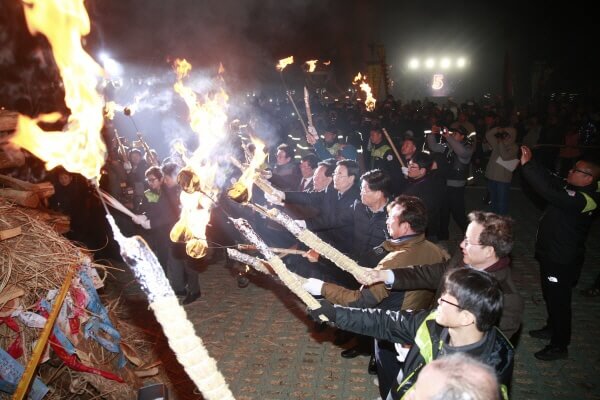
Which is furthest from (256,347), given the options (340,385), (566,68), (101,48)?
(566,68)

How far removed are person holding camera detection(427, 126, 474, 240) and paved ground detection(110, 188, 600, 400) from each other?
173 cm

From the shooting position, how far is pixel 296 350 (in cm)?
575

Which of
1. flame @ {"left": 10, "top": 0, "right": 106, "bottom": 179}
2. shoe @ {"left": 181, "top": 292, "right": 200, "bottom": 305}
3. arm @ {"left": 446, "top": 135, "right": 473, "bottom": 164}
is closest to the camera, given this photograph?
flame @ {"left": 10, "top": 0, "right": 106, "bottom": 179}

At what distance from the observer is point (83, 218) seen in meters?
8.73

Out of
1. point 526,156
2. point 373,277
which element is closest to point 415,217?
point 373,277

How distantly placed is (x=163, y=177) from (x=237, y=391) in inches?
154

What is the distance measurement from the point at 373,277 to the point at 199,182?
281 centimetres

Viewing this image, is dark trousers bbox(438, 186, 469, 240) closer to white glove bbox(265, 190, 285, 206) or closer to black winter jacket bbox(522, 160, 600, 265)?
black winter jacket bbox(522, 160, 600, 265)

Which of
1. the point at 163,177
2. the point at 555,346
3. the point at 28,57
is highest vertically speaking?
the point at 28,57

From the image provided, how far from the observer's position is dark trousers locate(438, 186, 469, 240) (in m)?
9.20

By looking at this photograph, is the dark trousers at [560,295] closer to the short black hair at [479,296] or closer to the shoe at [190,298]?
the short black hair at [479,296]

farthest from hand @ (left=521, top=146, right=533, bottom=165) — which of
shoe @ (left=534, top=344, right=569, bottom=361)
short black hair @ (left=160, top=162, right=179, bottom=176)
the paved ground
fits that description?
short black hair @ (left=160, top=162, right=179, bottom=176)

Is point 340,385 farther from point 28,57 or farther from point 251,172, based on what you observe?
point 28,57

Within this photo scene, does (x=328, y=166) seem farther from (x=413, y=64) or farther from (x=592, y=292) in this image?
(x=413, y=64)
